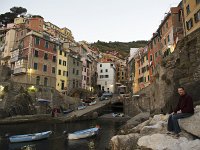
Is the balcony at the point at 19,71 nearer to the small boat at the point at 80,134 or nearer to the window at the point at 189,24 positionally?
the small boat at the point at 80,134

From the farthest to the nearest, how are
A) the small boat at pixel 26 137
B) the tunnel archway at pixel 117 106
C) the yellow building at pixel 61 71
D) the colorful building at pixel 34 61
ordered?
the tunnel archway at pixel 117 106
the yellow building at pixel 61 71
the colorful building at pixel 34 61
the small boat at pixel 26 137

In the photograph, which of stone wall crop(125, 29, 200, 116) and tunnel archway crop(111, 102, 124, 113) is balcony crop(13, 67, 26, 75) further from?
stone wall crop(125, 29, 200, 116)

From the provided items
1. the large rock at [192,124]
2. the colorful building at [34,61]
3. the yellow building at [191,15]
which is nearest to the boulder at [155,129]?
the large rock at [192,124]

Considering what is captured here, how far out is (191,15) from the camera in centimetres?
3797

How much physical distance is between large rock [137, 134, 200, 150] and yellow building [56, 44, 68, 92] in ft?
179

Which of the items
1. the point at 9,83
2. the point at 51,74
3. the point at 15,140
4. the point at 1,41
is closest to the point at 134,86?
the point at 51,74

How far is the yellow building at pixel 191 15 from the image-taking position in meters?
35.6

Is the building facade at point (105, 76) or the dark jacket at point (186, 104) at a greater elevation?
the building facade at point (105, 76)

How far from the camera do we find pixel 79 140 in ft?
88.6

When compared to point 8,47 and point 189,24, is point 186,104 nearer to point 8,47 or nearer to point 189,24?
point 189,24

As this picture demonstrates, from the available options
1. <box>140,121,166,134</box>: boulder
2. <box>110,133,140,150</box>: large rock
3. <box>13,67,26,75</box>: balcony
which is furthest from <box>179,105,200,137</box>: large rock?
<box>13,67,26,75</box>: balcony

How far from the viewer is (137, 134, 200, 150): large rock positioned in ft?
33.4

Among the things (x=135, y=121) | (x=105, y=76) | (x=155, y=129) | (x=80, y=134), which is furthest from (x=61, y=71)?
(x=155, y=129)

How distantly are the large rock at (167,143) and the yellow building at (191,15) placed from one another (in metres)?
29.4
